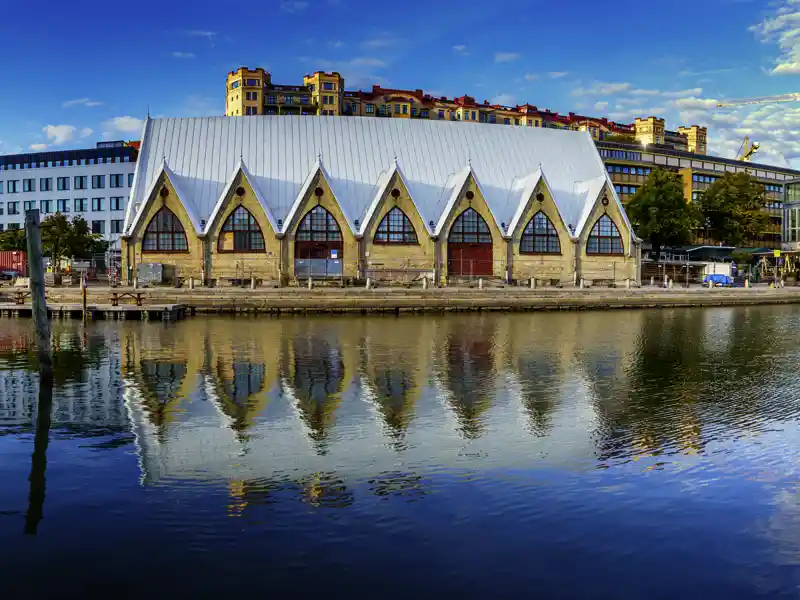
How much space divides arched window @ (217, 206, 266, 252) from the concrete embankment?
8.45m

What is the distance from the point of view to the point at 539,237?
67.7 meters

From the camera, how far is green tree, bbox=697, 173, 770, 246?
301 feet

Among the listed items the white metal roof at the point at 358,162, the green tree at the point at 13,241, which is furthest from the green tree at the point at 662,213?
the green tree at the point at 13,241

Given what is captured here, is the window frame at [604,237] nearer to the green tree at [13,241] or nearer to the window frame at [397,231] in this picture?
the window frame at [397,231]

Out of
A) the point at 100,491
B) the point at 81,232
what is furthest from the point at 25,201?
the point at 100,491

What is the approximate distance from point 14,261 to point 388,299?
40506 mm

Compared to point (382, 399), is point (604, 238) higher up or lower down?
higher up

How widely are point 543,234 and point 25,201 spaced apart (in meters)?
94.8

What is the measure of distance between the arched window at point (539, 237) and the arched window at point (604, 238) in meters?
3.37

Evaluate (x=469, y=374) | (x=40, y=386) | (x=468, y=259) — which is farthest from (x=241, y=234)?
(x=40, y=386)

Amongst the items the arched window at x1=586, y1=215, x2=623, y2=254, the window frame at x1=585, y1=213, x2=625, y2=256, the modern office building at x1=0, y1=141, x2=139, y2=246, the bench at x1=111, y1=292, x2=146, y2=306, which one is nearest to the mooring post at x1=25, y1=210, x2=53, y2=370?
the bench at x1=111, y1=292, x2=146, y2=306

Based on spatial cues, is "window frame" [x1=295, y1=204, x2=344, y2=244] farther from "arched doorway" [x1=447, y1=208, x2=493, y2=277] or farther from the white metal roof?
"arched doorway" [x1=447, y1=208, x2=493, y2=277]

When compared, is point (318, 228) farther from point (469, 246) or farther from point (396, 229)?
point (469, 246)

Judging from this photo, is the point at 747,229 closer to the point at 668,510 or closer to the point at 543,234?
the point at 543,234
